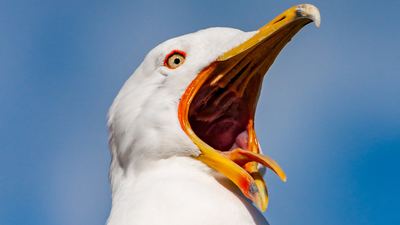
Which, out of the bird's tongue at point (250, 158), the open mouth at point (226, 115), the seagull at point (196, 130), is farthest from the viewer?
the open mouth at point (226, 115)

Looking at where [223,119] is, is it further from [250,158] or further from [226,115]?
[250,158]

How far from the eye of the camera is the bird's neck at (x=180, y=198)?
9.67ft

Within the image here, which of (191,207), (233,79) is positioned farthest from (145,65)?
(191,207)

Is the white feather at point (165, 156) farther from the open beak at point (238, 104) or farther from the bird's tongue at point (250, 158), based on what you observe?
the bird's tongue at point (250, 158)

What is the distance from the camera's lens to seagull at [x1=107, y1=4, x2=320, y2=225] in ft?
9.98

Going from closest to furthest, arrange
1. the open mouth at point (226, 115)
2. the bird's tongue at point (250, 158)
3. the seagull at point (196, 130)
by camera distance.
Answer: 1. the bird's tongue at point (250, 158)
2. the seagull at point (196, 130)
3. the open mouth at point (226, 115)

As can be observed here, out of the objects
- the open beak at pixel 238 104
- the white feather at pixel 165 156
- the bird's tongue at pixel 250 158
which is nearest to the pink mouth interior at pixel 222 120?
the open beak at pixel 238 104

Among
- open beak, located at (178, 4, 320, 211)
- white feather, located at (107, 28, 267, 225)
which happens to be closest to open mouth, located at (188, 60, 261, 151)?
open beak, located at (178, 4, 320, 211)

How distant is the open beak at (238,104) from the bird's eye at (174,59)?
1.08 feet

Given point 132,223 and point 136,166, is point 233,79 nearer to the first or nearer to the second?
point 136,166

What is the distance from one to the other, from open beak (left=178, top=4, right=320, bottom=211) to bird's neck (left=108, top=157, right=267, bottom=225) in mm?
158

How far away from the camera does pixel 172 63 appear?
12.6 ft

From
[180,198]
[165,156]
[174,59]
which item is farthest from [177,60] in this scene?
[180,198]

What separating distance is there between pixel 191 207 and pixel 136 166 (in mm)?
744
